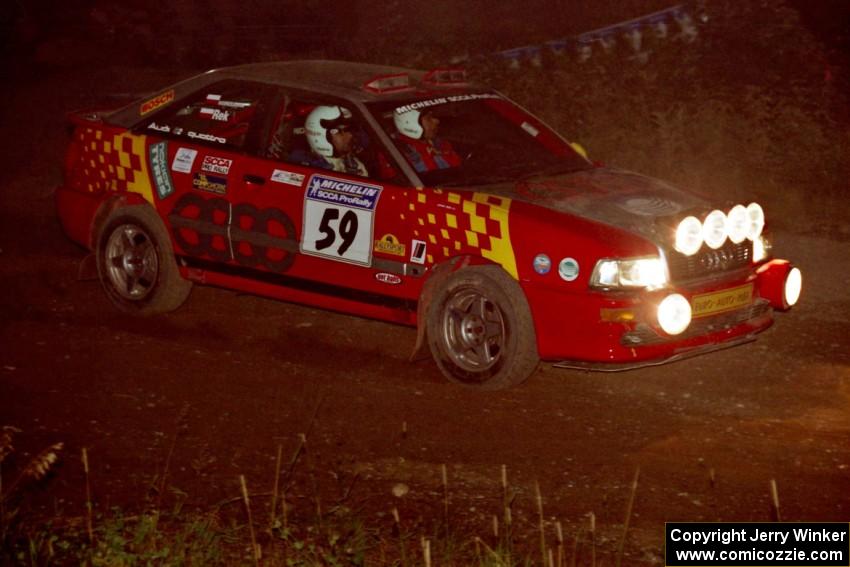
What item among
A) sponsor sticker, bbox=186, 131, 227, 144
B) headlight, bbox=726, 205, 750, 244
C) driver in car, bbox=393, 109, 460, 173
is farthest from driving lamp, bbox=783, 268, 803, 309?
sponsor sticker, bbox=186, 131, 227, 144

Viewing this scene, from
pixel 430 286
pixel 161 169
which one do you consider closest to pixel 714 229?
pixel 430 286

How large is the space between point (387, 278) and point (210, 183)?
130 cm

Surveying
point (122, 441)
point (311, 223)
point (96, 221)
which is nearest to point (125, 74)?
point (96, 221)

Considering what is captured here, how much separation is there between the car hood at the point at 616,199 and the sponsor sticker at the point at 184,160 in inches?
75.4

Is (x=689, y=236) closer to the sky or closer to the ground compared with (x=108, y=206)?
closer to the ground

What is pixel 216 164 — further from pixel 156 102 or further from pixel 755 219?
pixel 755 219

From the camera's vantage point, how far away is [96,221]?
8.85m

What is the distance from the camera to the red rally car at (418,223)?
7.08 m

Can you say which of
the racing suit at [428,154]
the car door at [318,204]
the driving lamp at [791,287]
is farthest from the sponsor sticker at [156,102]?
the driving lamp at [791,287]

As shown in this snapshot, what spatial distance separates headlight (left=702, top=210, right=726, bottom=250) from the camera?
23.9 feet

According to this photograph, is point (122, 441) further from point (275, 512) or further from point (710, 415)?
point (710, 415)

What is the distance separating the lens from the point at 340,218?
25.5ft

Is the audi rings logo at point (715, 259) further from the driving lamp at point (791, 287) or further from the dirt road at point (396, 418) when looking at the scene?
the dirt road at point (396, 418)

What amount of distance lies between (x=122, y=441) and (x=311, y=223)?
1.77m
